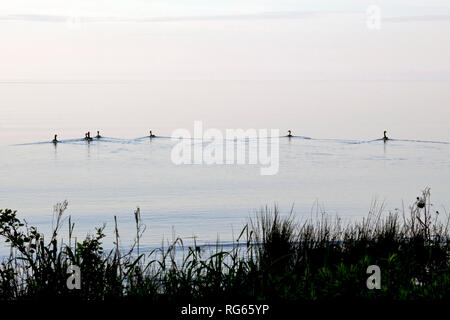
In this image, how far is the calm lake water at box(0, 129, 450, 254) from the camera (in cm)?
2423

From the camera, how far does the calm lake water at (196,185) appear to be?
24.2m

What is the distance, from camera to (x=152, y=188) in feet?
114

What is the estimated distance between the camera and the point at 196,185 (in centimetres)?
3644

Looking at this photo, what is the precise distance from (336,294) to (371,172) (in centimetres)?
3761

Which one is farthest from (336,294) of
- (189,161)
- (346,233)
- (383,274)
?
(189,161)
